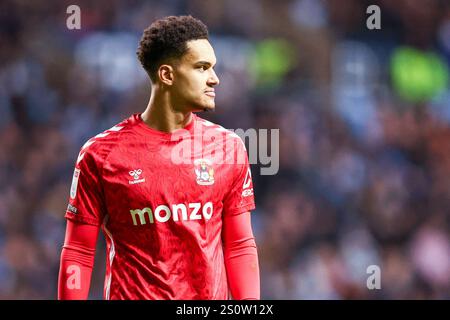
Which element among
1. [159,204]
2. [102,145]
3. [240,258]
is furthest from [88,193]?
[240,258]

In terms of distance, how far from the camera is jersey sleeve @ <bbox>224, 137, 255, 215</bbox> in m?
4.89

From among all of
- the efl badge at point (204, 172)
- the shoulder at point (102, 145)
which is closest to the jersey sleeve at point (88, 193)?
the shoulder at point (102, 145)

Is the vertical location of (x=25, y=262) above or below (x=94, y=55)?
below

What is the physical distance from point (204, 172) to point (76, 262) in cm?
77

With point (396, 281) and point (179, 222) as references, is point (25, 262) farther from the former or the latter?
point (179, 222)

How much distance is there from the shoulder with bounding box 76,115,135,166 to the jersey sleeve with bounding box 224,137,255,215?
57 centimetres

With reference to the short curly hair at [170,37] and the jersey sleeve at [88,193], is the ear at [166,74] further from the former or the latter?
the jersey sleeve at [88,193]

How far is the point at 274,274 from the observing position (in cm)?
848

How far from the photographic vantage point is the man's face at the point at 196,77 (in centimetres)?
483

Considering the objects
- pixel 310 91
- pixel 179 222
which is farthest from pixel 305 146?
pixel 179 222

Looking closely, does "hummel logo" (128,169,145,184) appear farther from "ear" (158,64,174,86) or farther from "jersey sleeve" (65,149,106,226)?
"ear" (158,64,174,86)

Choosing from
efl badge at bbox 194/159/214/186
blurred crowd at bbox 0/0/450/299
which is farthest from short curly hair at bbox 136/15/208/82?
blurred crowd at bbox 0/0/450/299

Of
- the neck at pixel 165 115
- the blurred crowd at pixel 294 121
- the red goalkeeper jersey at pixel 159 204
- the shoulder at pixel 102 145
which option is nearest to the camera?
the red goalkeeper jersey at pixel 159 204
